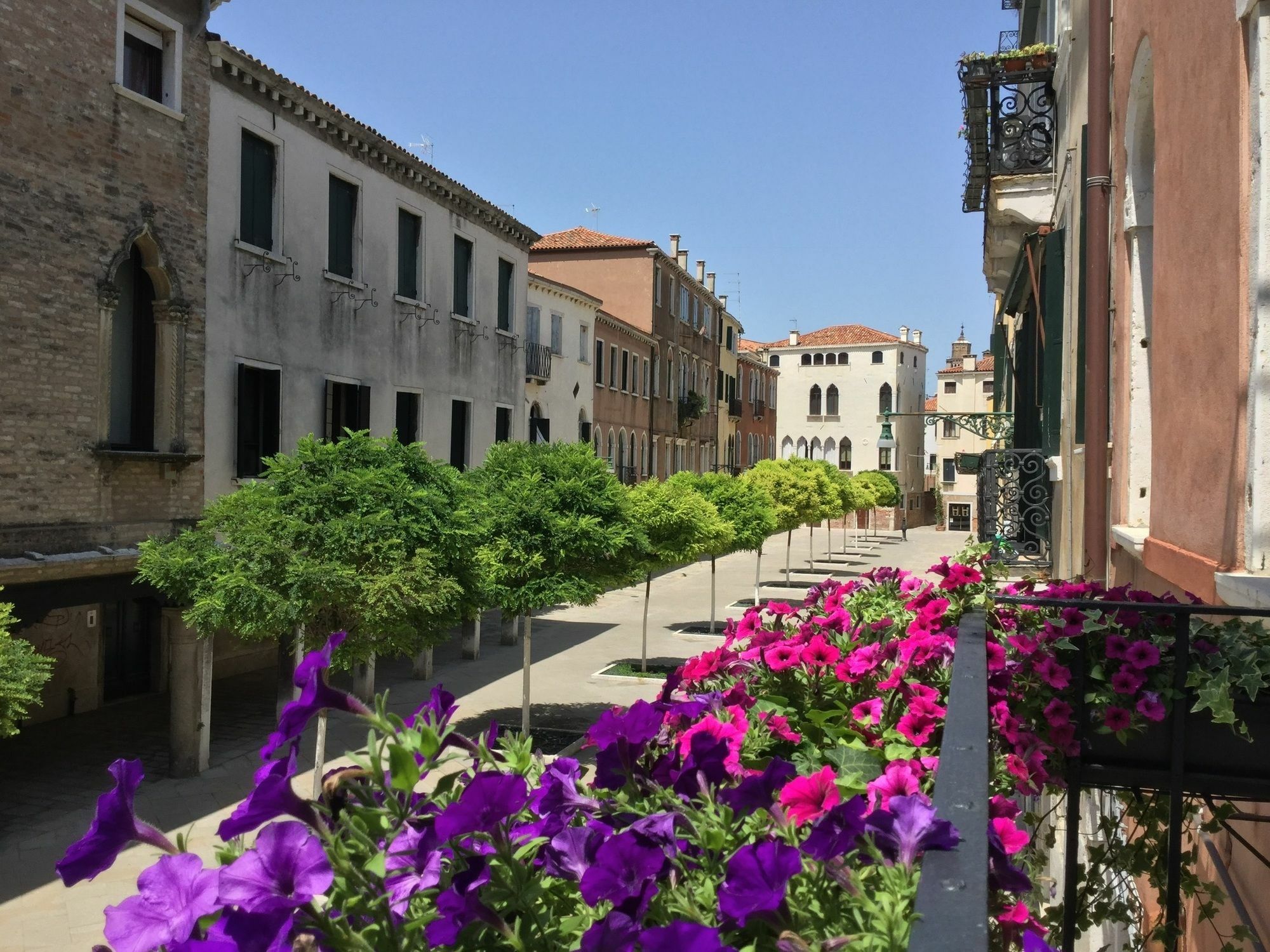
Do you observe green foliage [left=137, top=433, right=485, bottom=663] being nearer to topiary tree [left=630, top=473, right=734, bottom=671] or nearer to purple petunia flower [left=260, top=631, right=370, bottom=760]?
topiary tree [left=630, top=473, right=734, bottom=671]

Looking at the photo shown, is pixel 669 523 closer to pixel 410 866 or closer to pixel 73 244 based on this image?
pixel 73 244

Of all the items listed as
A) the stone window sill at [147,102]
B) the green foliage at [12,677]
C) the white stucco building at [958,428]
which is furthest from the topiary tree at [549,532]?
the white stucco building at [958,428]

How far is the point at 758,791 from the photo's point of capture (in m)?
1.56

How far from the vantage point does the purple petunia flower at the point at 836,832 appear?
1.34m

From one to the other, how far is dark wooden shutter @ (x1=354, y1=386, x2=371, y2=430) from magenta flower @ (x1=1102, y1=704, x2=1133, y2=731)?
57.0 feet

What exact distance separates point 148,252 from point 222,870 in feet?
49.1

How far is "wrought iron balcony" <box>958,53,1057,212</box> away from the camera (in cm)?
1084

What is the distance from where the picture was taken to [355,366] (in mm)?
19516

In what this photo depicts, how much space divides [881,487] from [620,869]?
187 feet

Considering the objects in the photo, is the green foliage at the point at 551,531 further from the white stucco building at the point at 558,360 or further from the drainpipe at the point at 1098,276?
the white stucco building at the point at 558,360

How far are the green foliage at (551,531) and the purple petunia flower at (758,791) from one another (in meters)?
13.1

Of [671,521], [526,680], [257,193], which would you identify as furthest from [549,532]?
[257,193]

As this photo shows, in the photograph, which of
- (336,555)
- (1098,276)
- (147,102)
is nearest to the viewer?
(1098,276)

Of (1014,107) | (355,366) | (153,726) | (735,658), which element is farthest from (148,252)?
(735,658)
